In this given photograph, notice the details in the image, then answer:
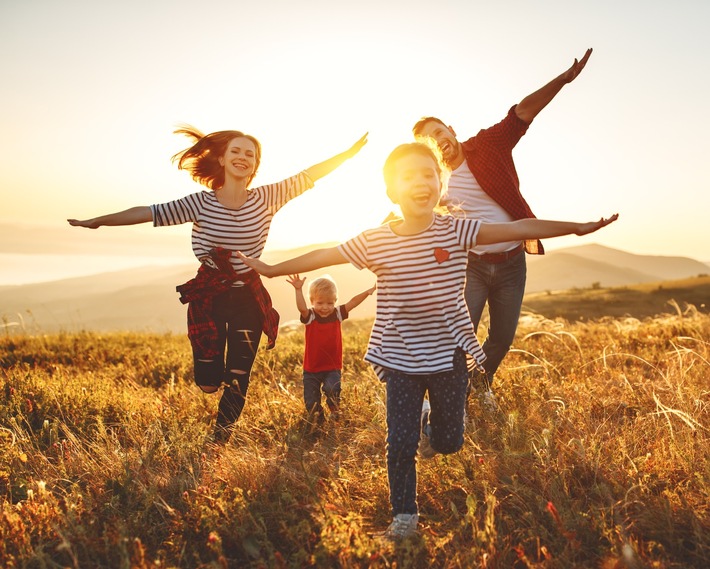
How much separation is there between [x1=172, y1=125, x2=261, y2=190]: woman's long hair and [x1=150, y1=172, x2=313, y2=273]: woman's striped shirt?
0.23 meters

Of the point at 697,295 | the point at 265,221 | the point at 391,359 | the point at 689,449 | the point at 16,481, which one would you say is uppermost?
the point at 265,221

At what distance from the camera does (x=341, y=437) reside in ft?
15.4

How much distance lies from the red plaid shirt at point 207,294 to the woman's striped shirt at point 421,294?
1.62 metres

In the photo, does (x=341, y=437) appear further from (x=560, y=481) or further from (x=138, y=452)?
(x=560, y=481)

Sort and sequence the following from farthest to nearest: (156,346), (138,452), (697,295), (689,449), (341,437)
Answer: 1. (697,295)
2. (156,346)
3. (341,437)
4. (138,452)
5. (689,449)

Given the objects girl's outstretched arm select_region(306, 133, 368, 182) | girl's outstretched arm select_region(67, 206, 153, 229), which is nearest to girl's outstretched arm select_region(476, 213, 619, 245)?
girl's outstretched arm select_region(306, 133, 368, 182)

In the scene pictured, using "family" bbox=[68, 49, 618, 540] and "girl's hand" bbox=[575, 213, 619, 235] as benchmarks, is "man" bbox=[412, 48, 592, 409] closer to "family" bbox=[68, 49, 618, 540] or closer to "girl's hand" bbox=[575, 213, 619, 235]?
"family" bbox=[68, 49, 618, 540]

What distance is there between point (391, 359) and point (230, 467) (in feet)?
4.57

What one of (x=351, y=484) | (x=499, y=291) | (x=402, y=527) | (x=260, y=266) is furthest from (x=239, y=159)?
(x=402, y=527)

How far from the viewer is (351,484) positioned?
3.64 m

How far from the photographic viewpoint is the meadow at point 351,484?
2.79 meters

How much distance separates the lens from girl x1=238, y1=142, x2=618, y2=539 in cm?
320

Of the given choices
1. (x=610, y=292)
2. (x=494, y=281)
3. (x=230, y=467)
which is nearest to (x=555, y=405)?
(x=494, y=281)

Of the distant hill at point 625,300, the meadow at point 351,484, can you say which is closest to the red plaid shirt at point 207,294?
the meadow at point 351,484
